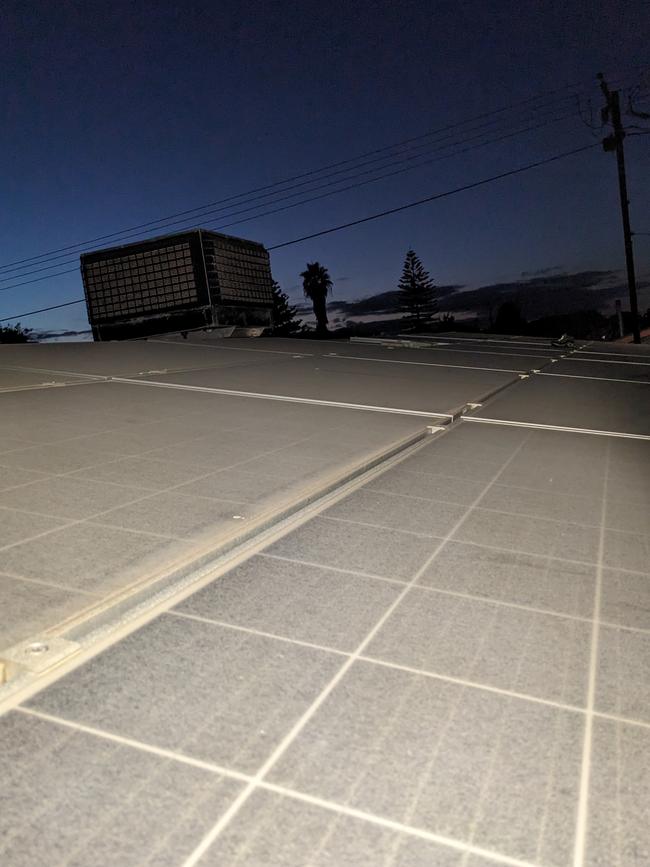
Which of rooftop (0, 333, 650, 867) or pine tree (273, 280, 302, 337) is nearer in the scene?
rooftop (0, 333, 650, 867)

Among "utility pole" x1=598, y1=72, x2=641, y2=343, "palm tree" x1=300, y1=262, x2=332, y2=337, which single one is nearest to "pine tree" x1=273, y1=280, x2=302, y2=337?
Result: "palm tree" x1=300, y1=262, x2=332, y2=337

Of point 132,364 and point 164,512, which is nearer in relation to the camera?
point 164,512

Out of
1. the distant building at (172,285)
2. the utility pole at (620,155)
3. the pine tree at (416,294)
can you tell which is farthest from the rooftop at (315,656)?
the pine tree at (416,294)

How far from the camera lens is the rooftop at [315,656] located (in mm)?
1032

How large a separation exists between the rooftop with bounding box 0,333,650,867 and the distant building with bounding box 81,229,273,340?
498 inches

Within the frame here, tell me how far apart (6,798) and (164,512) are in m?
1.37

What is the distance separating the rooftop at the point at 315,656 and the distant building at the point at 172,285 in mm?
12638

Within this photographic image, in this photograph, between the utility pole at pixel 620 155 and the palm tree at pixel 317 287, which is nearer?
the utility pole at pixel 620 155

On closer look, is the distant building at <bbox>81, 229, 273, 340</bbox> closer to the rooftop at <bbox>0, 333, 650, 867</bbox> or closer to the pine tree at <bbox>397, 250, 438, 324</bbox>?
the rooftop at <bbox>0, 333, 650, 867</bbox>

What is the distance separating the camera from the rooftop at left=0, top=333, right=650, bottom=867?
1032 millimetres

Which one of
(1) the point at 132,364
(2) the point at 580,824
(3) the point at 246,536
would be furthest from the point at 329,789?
(1) the point at 132,364

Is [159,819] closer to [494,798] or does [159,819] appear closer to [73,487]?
[494,798]

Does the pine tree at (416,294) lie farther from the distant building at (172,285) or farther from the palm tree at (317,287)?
the distant building at (172,285)

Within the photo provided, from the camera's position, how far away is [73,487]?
2604 millimetres
